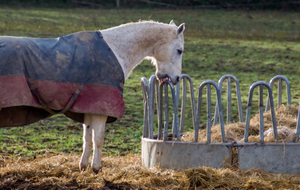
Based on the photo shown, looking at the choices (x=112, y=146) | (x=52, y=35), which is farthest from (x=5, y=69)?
(x=52, y=35)

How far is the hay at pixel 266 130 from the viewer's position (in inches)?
166

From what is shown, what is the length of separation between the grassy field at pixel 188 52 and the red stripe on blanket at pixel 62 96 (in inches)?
48.5

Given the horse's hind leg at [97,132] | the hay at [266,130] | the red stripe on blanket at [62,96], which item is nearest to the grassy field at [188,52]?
the horse's hind leg at [97,132]

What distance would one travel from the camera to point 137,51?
4.21m

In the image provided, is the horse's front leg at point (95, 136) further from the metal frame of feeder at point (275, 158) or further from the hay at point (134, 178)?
the metal frame of feeder at point (275, 158)

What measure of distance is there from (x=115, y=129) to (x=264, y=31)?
12667 millimetres

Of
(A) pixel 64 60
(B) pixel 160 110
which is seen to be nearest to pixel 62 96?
(A) pixel 64 60

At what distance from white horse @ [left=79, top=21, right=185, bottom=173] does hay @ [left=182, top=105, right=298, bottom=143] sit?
83cm

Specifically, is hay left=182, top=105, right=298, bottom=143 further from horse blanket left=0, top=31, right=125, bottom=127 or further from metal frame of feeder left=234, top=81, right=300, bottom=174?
horse blanket left=0, top=31, right=125, bottom=127

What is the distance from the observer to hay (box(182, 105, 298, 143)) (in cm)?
422

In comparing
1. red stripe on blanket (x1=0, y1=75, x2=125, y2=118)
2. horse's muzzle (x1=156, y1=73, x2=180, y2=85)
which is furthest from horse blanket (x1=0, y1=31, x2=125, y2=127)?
horse's muzzle (x1=156, y1=73, x2=180, y2=85)

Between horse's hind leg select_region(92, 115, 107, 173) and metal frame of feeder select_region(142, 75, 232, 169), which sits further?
metal frame of feeder select_region(142, 75, 232, 169)

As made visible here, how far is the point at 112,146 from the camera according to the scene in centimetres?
540

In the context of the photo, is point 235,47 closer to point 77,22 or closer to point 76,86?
point 77,22
